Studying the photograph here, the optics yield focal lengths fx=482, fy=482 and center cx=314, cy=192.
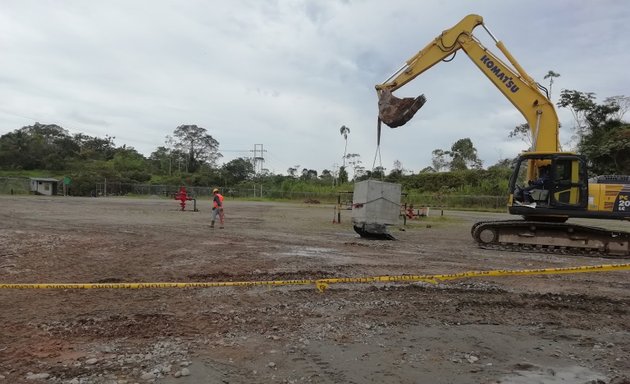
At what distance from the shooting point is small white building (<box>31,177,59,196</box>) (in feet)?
197

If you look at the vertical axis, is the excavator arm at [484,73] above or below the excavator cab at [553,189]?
above

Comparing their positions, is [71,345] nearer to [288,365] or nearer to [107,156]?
[288,365]

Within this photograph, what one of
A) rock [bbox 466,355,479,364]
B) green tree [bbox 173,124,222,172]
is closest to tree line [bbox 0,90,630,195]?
green tree [bbox 173,124,222,172]

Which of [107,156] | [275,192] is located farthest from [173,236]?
[107,156]

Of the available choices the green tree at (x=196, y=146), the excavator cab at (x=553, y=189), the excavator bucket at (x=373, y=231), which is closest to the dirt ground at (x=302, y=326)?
the excavator cab at (x=553, y=189)

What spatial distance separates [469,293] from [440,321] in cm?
159

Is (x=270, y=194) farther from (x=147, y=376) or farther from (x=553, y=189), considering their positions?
(x=147, y=376)

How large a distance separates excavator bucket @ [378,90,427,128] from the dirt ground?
17.5 feet

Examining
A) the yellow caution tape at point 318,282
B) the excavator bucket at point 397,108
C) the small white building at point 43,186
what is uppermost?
the excavator bucket at point 397,108

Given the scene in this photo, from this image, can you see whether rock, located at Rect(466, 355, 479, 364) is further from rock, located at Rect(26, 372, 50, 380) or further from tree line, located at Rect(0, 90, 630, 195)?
tree line, located at Rect(0, 90, 630, 195)

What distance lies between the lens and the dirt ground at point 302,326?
422cm

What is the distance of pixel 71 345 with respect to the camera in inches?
184

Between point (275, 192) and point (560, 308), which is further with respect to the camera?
point (275, 192)

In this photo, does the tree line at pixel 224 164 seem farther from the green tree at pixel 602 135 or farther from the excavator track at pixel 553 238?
the excavator track at pixel 553 238
